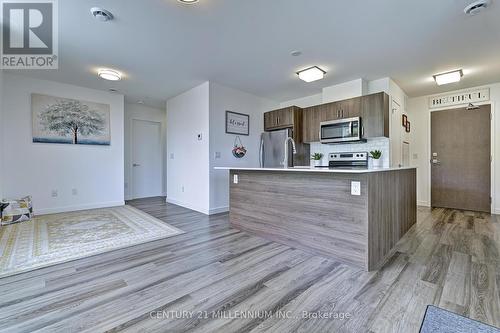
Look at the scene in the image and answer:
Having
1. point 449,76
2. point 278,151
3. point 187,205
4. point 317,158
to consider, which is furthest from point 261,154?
point 449,76

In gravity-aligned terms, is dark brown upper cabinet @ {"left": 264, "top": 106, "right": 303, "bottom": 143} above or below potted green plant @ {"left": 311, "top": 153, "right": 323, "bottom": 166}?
above

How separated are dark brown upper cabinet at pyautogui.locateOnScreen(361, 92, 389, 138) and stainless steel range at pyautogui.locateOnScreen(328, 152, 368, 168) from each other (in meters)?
0.50

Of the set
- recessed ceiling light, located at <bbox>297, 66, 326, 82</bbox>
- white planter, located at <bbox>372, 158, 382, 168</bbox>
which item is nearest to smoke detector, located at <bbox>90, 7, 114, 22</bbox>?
recessed ceiling light, located at <bbox>297, 66, 326, 82</bbox>

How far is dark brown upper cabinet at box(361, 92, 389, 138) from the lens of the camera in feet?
12.5

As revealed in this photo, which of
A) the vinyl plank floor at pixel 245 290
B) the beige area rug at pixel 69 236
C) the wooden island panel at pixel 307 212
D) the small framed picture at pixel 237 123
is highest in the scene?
the small framed picture at pixel 237 123

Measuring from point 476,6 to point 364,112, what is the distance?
1.92 meters

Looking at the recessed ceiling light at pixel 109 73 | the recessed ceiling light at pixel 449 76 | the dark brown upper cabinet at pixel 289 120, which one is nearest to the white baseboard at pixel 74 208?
the recessed ceiling light at pixel 109 73

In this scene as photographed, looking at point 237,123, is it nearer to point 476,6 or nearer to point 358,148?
point 358,148

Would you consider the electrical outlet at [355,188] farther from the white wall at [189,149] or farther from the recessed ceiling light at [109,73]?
the recessed ceiling light at [109,73]

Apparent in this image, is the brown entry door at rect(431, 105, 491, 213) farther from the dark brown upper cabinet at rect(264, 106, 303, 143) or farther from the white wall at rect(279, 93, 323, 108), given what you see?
the dark brown upper cabinet at rect(264, 106, 303, 143)

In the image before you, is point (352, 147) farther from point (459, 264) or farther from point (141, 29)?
point (141, 29)

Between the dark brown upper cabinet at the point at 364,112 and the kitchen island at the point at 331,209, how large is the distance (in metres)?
0.95

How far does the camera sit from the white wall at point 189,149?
4.50 meters

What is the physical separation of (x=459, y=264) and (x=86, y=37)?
4.80 m
